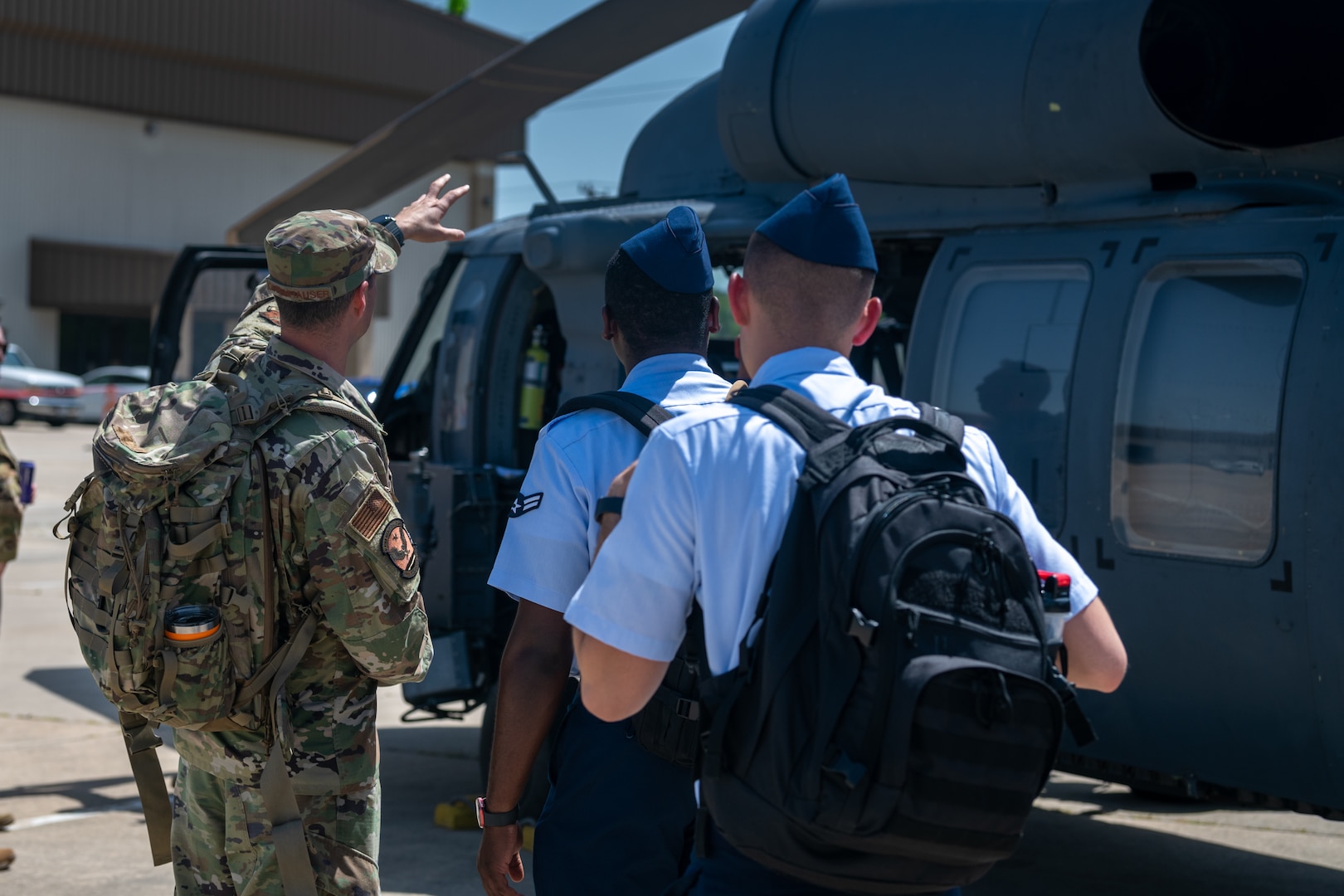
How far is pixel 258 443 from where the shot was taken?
272 cm

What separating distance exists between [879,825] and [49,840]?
4503mm

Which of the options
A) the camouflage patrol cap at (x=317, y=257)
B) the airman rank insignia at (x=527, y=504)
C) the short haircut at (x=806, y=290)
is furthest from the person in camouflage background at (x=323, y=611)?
the short haircut at (x=806, y=290)

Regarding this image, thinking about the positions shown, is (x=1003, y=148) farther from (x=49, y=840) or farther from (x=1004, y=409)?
(x=49, y=840)

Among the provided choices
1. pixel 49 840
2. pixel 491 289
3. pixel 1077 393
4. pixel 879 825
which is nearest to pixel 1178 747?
pixel 1077 393

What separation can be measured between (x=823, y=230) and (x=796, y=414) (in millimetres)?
302

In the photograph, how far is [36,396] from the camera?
27.8m

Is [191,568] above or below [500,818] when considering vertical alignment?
above

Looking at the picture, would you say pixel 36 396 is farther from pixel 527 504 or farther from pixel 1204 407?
pixel 527 504

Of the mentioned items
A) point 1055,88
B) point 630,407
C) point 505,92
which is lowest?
point 630,407

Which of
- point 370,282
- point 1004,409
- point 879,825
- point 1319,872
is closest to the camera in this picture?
point 879,825

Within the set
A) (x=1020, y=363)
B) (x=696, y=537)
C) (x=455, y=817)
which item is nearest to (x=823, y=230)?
(x=696, y=537)

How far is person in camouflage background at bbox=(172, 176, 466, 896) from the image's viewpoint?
2.73 meters

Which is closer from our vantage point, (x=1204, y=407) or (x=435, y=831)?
(x=1204, y=407)

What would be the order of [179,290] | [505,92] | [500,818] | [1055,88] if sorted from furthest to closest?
1. [505,92]
2. [179,290]
3. [1055,88]
4. [500,818]
